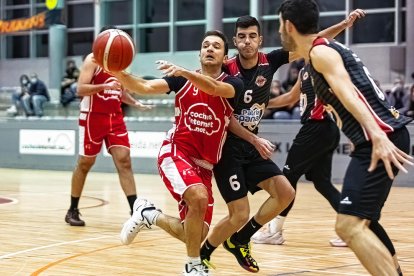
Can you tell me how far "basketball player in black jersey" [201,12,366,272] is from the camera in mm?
7199

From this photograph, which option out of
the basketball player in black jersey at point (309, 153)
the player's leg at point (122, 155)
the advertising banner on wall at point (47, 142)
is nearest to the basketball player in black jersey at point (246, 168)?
the basketball player in black jersey at point (309, 153)

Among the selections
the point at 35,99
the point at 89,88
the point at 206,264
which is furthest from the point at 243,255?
the point at 35,99

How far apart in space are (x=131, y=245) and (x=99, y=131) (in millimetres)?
2047

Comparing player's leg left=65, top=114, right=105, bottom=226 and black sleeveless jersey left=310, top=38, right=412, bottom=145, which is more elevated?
black sleeveless jersey left=310, top=38, right=412, bottom=145

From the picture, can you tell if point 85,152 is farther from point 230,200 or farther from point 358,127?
point 358,127

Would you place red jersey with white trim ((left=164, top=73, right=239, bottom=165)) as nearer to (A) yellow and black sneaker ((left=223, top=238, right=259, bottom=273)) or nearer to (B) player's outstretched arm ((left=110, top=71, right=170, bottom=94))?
(B) player's outstretched arm ((left=110, top=71, right=170, bottom=94))

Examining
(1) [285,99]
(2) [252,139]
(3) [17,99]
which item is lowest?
(3) [17,99]

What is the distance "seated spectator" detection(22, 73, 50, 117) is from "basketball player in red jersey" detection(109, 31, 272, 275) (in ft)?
56.2

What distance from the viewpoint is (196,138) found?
6.90m

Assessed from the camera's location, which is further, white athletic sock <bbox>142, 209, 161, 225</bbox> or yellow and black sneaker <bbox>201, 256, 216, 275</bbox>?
white athletic sock <bbox>142, 209, 161, 225</bbox>

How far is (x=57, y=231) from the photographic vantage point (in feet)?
32.6

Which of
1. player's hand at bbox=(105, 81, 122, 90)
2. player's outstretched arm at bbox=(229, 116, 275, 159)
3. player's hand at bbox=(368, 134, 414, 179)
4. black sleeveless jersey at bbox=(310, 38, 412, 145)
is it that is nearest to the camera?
player's hand at bbox=(368, 134, 414, 179)

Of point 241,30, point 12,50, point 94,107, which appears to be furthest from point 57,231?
point 12,50

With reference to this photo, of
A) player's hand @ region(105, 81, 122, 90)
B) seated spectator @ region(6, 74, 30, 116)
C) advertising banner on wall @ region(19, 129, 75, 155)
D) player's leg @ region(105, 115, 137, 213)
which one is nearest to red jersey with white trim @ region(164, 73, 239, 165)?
player's hand @ region(105, 81, 122, 90)
